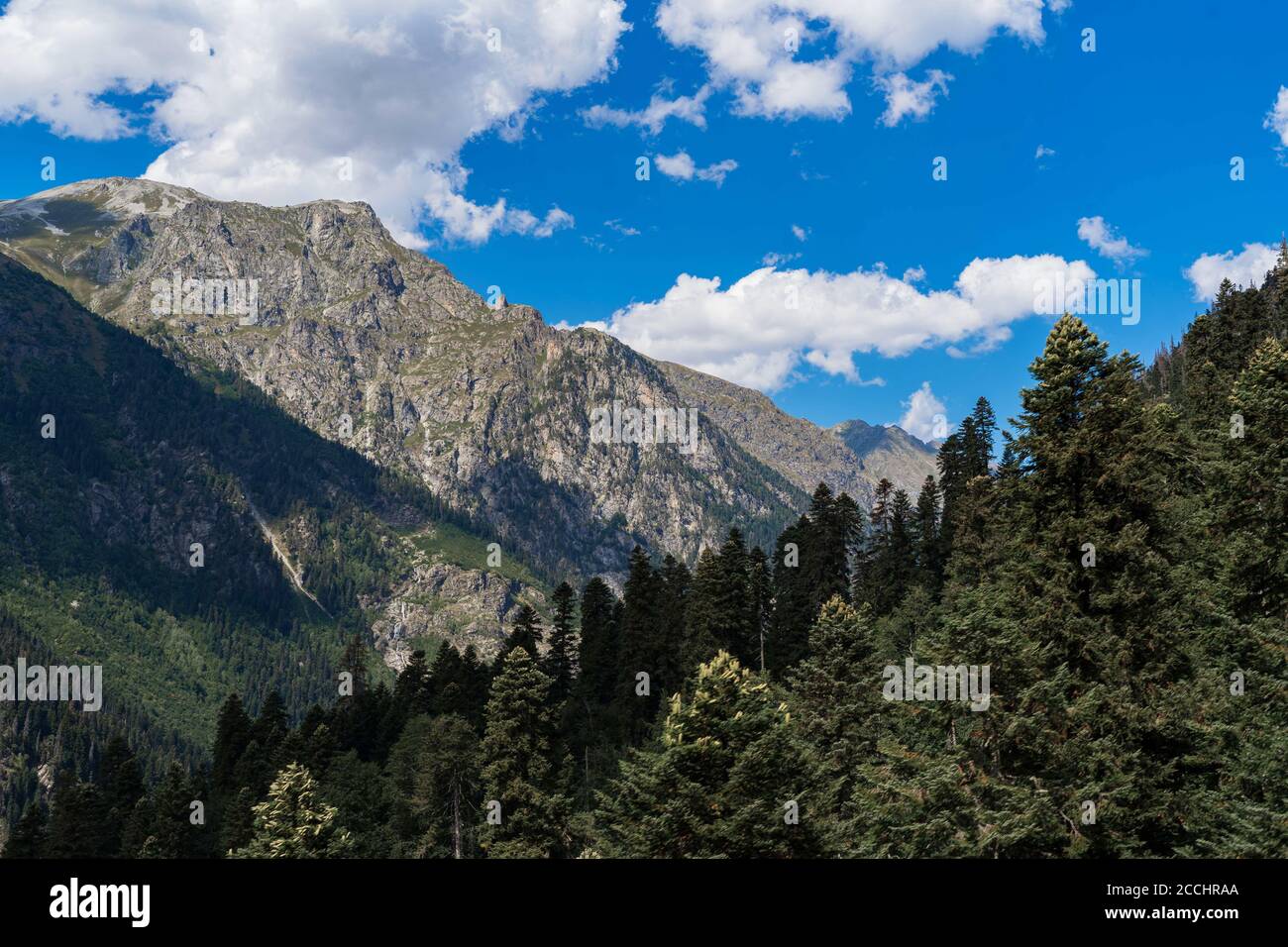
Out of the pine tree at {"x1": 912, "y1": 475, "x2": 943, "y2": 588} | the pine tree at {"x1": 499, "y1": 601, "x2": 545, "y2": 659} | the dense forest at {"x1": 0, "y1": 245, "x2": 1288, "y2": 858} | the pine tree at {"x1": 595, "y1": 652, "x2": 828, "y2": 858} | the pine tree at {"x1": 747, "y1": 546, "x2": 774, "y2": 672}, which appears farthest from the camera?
the pine tree at {"x1": 499, "y1": 601, "x2": 545, "y2": 659}

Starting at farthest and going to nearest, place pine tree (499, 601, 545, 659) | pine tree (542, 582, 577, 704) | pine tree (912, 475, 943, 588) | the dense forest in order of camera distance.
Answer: pine tree (499, 601, 545, 659)
pine tree (542, 582, 577, 704)
pine tree (912, 475, 943, 588)
the dense forest

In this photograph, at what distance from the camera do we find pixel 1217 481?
101 ft

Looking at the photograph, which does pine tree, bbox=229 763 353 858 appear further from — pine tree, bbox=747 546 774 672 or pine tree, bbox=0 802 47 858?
pine tree, bbox=0 802 47 858

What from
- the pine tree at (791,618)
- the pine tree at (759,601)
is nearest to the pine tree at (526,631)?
the pine tree at (759,601)

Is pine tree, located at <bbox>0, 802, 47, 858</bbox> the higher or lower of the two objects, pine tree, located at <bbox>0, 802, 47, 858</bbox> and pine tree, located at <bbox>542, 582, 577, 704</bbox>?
the lower

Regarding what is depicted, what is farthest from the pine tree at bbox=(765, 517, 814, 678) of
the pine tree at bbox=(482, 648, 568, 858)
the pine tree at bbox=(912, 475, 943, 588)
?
the pine tree at bbox=(482, 648, 568, 858)

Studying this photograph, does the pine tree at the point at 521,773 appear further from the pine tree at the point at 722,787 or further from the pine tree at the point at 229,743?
the pine tree at the point at 229,743

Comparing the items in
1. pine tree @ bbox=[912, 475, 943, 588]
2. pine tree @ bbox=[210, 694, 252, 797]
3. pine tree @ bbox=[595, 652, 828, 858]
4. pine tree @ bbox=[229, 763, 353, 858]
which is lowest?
pine tree @ bbox=[210, 694, 252, 797]

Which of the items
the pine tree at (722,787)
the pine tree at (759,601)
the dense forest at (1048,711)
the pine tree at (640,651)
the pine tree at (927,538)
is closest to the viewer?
the dense forest at (1048,711)

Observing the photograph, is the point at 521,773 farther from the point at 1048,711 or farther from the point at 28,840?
the point at 28,840

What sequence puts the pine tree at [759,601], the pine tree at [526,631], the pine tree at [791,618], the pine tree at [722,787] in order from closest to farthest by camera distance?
the pine tree at [722,787], the pine tree at [759,601], the pine tree at [791,618], the pine tree at [526,631]
